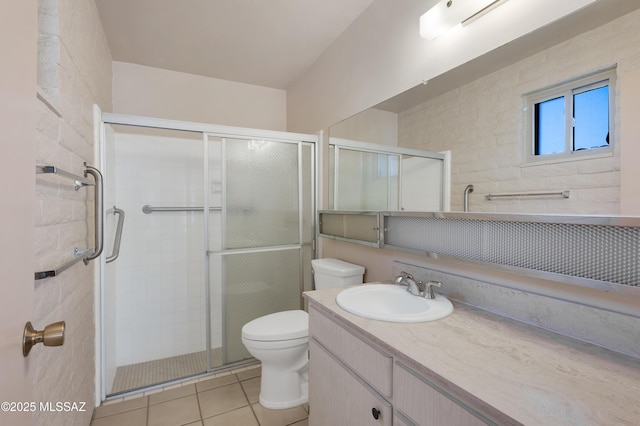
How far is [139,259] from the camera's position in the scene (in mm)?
2531

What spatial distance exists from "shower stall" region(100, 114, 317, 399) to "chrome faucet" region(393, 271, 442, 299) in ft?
3.90

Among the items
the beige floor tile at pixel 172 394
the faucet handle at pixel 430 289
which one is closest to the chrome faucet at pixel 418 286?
the faucet handle at pixel 430 289

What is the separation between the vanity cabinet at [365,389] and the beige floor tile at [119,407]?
1.24m

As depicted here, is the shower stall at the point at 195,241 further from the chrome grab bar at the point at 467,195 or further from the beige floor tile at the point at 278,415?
the chrome grab bar at the point at 467,195

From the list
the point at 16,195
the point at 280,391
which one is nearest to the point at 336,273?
the point at 280,391

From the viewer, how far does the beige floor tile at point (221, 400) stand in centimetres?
183

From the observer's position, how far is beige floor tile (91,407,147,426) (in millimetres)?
1717

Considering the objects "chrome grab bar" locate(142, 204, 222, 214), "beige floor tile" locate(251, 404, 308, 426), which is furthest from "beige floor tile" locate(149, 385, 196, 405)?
"chrome grab bar" locate(142, 204, 222, 214)

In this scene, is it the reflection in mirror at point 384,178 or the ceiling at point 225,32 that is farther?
the ceiling at point 225,32

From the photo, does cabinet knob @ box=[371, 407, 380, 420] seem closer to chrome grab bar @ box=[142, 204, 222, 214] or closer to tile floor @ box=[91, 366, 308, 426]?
tile floor @ box=[91, 366, 308, 426]

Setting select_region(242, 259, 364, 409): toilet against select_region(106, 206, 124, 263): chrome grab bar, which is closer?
select_region(242, 259, 364, 409): toilet

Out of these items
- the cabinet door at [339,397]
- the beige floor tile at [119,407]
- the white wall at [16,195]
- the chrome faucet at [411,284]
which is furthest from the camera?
the beige floor tile at [119,407]

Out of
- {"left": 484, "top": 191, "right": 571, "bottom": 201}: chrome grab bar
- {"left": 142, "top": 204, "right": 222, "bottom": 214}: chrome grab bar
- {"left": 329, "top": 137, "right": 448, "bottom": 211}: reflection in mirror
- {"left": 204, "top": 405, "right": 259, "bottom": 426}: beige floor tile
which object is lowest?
{"left": 204, "top": 405, "right": 259, "bottom": 426}: beige floor tile

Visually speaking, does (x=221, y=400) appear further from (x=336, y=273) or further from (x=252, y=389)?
(x=336, y=273)
